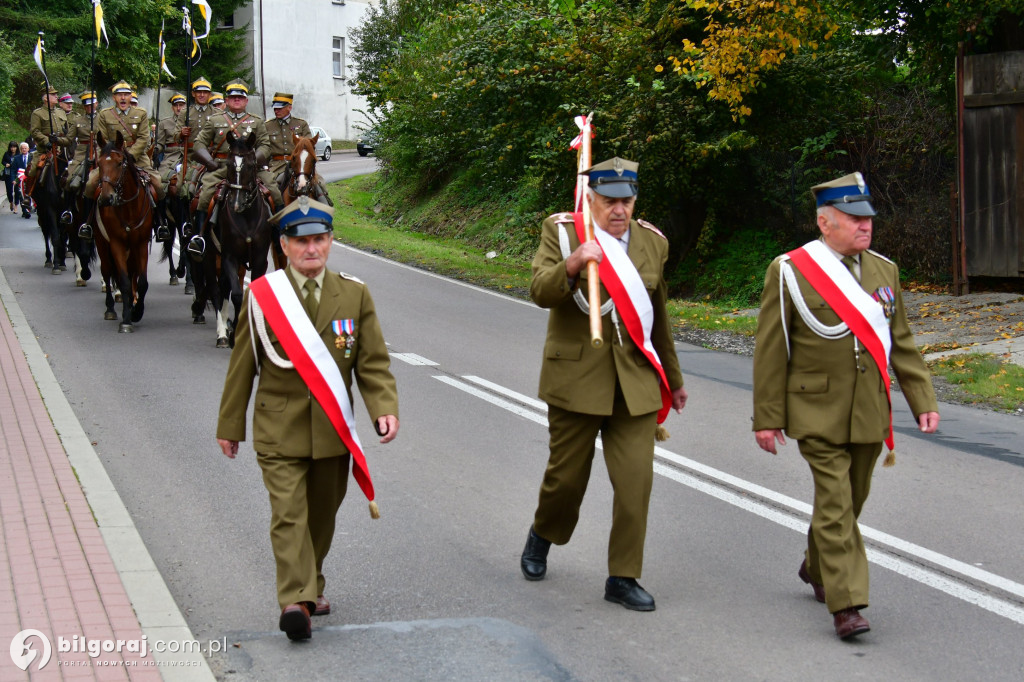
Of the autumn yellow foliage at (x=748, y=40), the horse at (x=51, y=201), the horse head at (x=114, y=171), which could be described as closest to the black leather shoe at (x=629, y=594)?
the horse head at (x=114, y=171)

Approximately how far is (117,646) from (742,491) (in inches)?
162

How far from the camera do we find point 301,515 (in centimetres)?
535

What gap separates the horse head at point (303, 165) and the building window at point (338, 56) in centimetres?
5298

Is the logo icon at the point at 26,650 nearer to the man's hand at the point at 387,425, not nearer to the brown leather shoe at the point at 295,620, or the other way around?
the brown leather shoe at the point at 295,620

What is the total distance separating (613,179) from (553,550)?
7.08 feet

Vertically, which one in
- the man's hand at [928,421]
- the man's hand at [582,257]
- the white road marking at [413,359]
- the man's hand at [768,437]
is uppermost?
the man's hand at [582,257]

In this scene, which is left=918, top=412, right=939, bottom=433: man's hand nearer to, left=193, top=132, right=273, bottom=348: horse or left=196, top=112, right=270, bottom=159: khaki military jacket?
left=193, top=132, right=273, bottom=348: horse

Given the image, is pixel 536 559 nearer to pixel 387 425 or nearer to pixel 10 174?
pixel 387 425

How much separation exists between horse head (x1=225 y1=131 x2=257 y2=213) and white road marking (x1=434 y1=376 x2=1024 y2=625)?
193 inches

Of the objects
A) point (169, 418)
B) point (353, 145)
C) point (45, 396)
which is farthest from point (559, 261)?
point (353, 145)

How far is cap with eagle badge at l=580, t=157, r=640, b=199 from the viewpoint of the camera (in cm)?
567

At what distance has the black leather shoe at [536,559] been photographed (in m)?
6.26

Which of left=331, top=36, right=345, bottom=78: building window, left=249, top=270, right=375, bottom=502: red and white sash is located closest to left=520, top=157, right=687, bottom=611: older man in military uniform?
left=249, top=270, right=375, bottom=502: red and white sash

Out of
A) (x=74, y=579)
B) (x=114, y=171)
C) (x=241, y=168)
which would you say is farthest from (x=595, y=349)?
(x=114, y=171)
